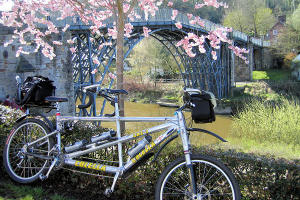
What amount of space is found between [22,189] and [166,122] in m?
1.68

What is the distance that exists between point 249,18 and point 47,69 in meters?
44.4

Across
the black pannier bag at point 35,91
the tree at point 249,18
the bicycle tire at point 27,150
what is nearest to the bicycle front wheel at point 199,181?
the bicycle tire at point 27,150

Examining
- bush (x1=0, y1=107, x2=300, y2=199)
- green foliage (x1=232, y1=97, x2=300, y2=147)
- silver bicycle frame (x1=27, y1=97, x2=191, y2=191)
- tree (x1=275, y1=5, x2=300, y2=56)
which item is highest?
tree (x1=275, y1=5, x2=300, y2=56)

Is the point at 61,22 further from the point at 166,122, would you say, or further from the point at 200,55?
the point at 200,55

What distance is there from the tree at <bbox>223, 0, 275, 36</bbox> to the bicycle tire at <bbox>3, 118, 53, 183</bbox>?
46895mm

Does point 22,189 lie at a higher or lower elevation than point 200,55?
lower

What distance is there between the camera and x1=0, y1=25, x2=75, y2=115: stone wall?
1179cm

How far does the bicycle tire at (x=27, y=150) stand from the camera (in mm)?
3211

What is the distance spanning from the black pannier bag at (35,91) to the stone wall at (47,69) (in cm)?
853

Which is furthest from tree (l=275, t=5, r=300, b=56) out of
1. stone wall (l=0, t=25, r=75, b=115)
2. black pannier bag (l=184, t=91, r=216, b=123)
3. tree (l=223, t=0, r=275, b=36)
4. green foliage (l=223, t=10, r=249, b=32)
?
black pannier bag (l=184, t=91, r=216, b=123)

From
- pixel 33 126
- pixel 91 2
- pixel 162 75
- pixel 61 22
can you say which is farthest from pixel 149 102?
pixel 33 126

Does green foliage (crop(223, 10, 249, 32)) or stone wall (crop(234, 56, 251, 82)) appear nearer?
stone wall (crop(234, 56, 251, 82))

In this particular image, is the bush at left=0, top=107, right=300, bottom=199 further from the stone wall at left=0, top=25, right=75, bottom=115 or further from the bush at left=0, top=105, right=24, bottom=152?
the stone wall at left=0, top=25, right=75, bottom=115

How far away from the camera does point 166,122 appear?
268cm
